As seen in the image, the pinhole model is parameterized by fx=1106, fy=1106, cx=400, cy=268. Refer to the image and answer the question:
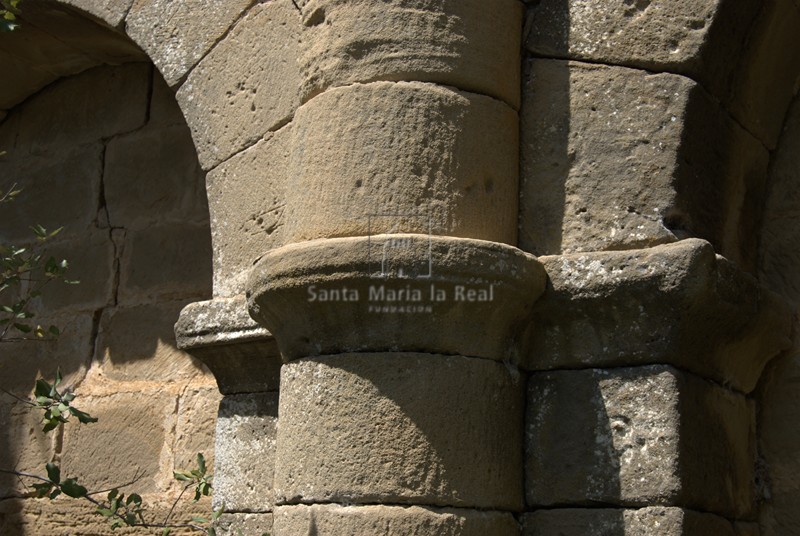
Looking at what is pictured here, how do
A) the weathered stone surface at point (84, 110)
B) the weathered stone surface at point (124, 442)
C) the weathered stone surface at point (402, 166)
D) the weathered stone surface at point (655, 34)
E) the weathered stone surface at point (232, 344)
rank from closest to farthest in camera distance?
the weathered stone surface at point (402, 166) → the weathered stone surface at point (655, 34) → the weathered stone surface at point (232, 344) → the weathered stone surface at point (124, 442) → the weathered stone surface at point (84, 110)

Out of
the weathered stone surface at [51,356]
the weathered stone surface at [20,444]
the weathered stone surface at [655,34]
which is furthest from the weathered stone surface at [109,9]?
the weathered stone surface at [20,444]

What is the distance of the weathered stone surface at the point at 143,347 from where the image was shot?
12.6 ft

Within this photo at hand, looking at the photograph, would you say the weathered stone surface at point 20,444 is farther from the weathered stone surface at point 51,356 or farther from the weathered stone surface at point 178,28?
the weathered stone surface at point 178,28

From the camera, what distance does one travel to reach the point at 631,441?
2.38 m

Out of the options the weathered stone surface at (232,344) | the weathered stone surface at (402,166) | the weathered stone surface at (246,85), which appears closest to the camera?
the weathered stone surface at (402,166)

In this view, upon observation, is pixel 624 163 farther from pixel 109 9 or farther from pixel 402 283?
pixel 109 9

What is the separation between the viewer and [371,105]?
2.53m

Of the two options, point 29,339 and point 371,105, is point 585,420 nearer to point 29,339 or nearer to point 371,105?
point 371,105

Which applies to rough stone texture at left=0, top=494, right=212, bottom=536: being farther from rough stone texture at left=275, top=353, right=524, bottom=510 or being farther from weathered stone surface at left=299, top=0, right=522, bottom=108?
weathered stone surface at left=299, top=0, right=522, bottom=108

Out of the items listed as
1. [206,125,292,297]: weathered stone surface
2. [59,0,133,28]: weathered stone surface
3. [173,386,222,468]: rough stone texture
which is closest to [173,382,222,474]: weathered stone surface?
[173,386,222,468]: rough stone texture

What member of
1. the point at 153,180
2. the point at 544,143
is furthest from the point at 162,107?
the point at 544,143

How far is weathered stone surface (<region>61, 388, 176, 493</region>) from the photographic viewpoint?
3.74 meters

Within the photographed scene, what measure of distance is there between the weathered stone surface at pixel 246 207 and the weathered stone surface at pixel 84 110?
3.99 ft

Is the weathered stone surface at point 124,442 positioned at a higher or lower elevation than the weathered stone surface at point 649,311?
lower
